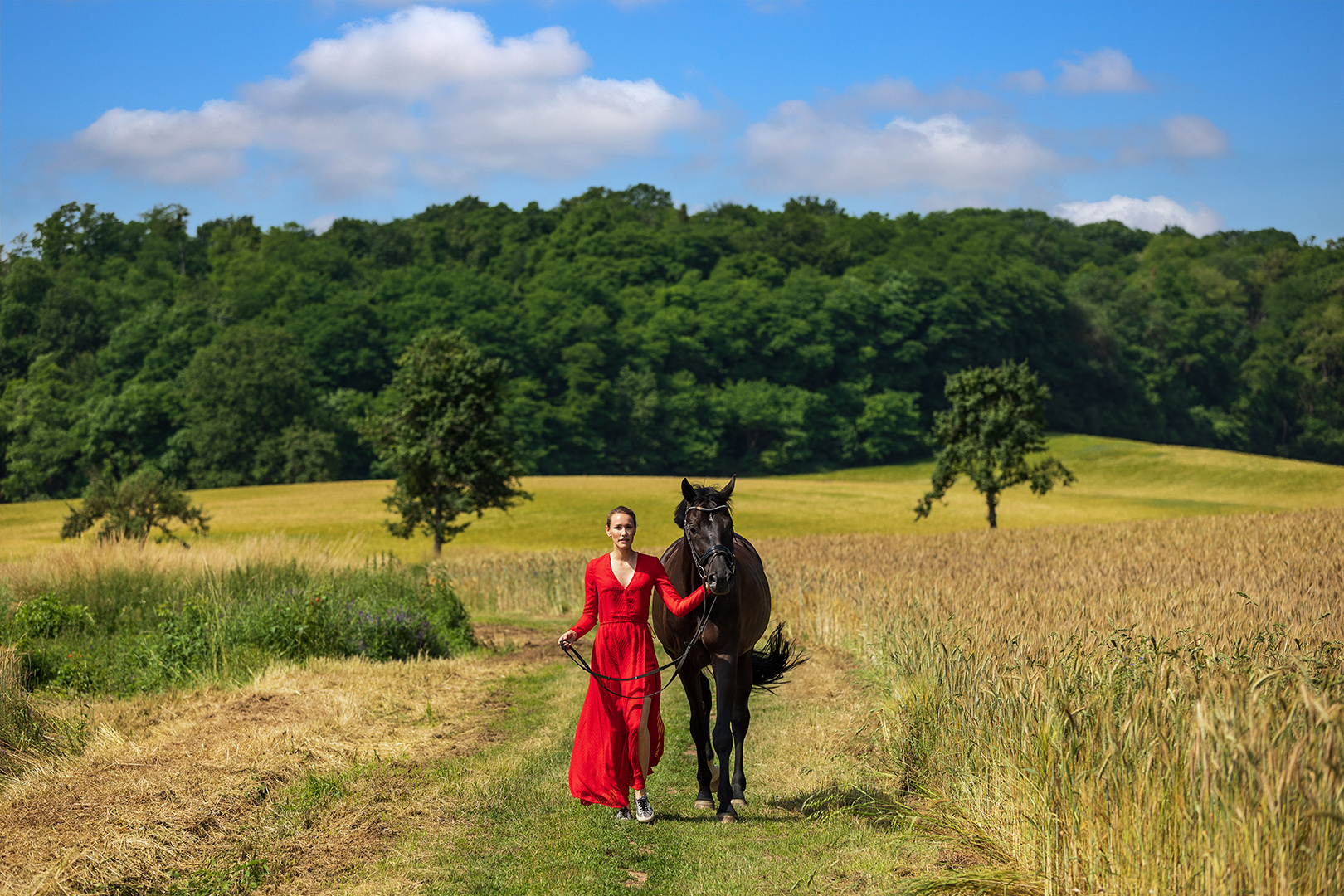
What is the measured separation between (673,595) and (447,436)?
91.6 feet

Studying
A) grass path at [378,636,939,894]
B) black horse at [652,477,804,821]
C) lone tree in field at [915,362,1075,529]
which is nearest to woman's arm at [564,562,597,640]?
black horse at [652,477,804,821]

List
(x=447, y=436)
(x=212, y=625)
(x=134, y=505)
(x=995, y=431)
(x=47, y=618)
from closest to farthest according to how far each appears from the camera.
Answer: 1. (x=212, y=625)
2. (x=47, y=618)
3. (x=134, y=505)
4. (x=447, y=436)
5. (x=995, y=431)

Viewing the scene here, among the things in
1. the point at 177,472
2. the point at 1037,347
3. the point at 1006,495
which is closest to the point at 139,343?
the point at 177,472

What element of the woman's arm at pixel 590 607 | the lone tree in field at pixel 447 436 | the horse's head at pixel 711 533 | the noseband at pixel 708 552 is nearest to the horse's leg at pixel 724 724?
the horse's head at pixel 711 533

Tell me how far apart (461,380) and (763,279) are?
78.7 meters

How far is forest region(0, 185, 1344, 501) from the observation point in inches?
2992

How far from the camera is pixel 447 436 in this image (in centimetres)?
3422

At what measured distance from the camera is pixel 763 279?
10950 cm

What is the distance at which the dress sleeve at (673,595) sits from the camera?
23.5ft

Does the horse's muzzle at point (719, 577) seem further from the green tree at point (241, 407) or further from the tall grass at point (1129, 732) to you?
the green tree at point (241, 407)

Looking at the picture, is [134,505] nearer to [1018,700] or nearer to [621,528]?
[621,528]

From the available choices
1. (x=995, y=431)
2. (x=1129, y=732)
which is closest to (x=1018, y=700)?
(x=1129, y=732)

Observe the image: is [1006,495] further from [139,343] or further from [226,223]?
[226,223]

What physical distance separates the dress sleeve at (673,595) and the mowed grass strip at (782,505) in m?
29.0
